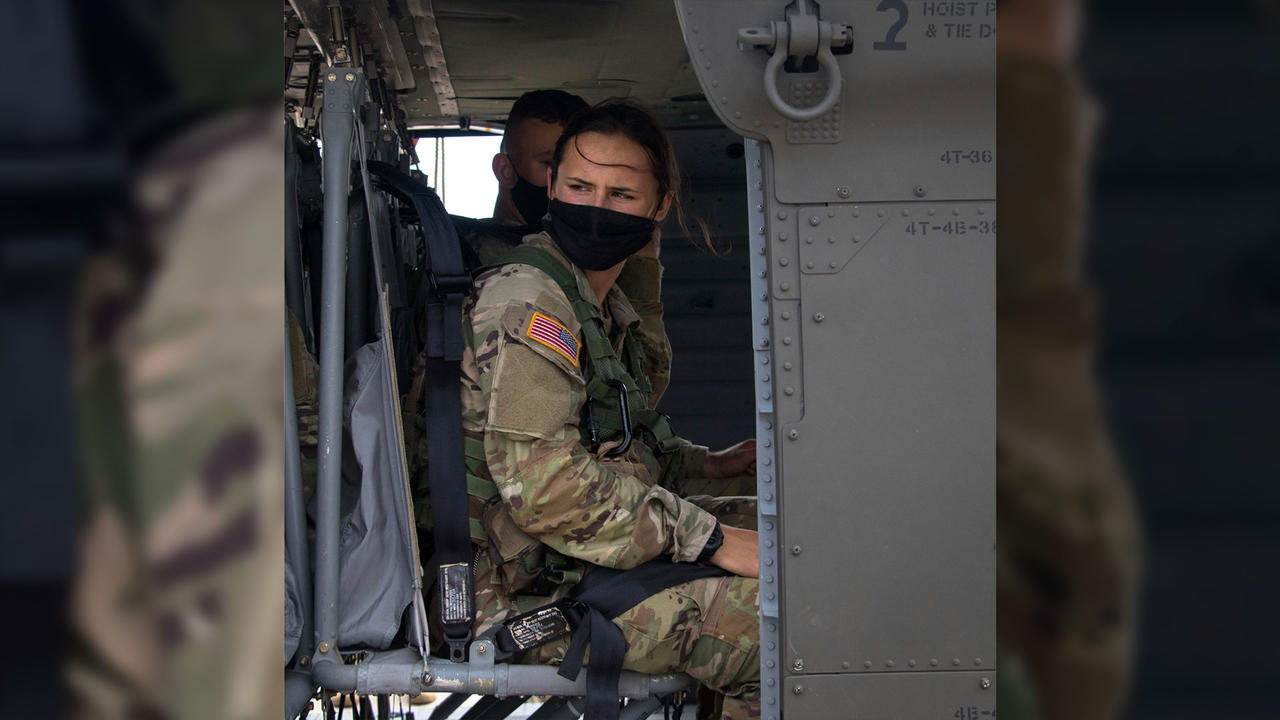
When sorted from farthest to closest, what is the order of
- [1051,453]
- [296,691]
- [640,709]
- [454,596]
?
[640,709] → [454,596] → [296,691] → [1051,453]

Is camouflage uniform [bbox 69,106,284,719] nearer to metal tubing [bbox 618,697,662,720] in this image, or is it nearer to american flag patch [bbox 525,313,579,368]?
american flag patch [bbox 525,313,579,368]

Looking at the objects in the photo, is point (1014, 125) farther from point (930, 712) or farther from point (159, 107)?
point (930, 712)

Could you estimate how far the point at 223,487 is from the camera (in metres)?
0.74

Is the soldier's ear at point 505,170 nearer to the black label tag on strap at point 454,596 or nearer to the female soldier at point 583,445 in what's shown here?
the female soldier at point 583,445

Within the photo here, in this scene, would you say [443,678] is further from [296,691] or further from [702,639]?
[702,639]

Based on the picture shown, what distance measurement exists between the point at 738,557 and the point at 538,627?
1.54 feet

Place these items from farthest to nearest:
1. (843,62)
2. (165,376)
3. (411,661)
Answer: (411,661)
(843,62)
(165,376)

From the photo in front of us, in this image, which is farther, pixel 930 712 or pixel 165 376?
pixel 930 712

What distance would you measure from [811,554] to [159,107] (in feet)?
4.32

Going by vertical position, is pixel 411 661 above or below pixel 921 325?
below

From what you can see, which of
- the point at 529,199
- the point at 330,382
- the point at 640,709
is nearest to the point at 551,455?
the point at 330,382

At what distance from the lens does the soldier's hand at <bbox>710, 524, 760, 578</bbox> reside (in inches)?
84.0

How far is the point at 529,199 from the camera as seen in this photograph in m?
3.04

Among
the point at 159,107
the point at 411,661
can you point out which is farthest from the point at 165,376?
the point at 411,661
